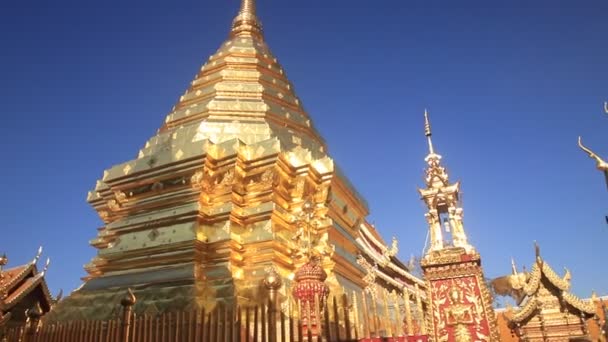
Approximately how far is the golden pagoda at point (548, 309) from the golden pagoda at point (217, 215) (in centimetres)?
572

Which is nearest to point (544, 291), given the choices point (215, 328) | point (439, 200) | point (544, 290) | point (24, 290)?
point (544, 290)

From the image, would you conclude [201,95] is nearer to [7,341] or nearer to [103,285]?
[103,285]

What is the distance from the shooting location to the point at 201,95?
1174cm

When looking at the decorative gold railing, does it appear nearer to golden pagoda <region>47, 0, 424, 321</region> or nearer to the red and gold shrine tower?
the red and gold shrine tower

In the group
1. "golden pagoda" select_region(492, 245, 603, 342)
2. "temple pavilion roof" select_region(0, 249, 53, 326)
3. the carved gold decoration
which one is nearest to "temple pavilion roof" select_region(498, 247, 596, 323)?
"golden pagoda" select_region(492, 245, 603, 342)

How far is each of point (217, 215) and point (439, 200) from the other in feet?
12.8

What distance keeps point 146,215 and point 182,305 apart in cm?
248

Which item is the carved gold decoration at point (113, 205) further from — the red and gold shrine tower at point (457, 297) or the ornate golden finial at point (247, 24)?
the ornate golden finial at point (247, 24)

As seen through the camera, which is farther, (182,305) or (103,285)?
(103,285)

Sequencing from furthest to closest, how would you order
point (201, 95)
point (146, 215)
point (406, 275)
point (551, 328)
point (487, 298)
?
1. point (406, 275)
2. point (551, 328)
3. point (201, 95)
4. point (146, 215)
5. point (487, 298)

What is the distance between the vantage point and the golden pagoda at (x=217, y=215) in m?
8.05

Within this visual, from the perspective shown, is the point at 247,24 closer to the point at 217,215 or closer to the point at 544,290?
the point at 217,215

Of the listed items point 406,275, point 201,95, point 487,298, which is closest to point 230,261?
point 487,298

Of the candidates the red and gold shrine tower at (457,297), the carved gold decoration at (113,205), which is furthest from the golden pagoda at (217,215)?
the red and gold shrine tower at (457,297)
